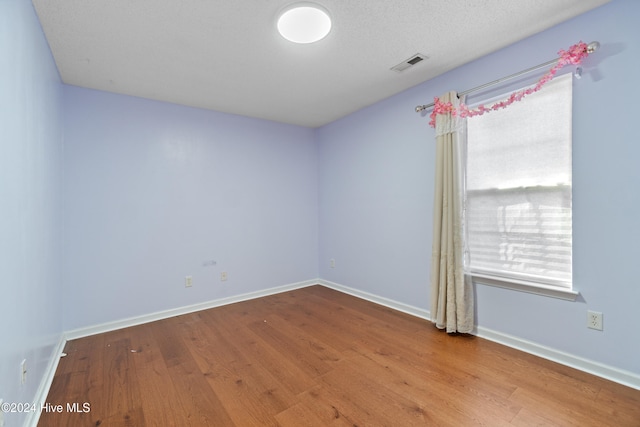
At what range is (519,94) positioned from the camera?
2189 millimetres

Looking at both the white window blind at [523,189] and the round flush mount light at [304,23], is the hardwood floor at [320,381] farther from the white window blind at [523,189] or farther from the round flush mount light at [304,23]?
the round flush mount light at [304,23]

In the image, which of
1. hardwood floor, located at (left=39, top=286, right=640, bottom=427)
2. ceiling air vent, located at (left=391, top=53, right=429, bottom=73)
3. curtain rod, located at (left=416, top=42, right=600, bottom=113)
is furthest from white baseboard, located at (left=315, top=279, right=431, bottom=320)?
ceiling air vent, located at (left=391, top=53, right=429, bottom=73)

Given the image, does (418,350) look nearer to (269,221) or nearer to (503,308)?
(503,308)

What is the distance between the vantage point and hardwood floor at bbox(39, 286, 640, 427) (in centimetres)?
159

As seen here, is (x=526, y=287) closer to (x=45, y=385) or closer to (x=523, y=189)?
(x=523, y=189)

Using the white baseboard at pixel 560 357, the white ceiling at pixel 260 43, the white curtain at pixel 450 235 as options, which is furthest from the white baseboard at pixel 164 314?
the white ceiling at pixel 260 43

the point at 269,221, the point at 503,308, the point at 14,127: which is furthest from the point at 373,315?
the point at 14,127

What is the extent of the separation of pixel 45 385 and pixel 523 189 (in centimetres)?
375

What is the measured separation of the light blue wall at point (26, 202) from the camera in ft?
4.07

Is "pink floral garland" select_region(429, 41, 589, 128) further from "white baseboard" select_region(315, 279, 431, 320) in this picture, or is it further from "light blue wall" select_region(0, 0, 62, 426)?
"light blue wall" select_region(0, 0, 62, 426)

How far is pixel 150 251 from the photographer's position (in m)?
3.11

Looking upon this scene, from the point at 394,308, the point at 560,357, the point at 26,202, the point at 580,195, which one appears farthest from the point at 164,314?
the point at 580,195

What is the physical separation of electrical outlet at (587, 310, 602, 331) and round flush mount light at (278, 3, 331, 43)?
2.71 m

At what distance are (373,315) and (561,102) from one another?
2.51m
